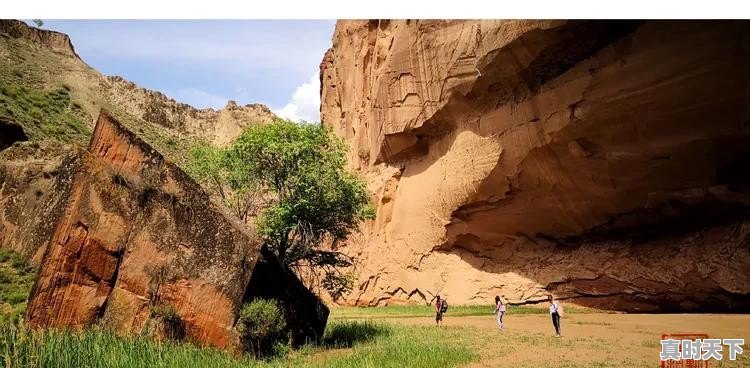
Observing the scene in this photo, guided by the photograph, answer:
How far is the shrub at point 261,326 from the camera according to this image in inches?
398

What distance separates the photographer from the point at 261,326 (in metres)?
10.2

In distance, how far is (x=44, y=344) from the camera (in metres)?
7.17

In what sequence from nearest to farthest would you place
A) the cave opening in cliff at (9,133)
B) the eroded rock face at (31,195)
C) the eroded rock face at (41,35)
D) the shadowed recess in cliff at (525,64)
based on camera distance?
the eroded rock face at (31,195) < the shadowed recess in cliff at (525,64) < the cave opening in cliff at (9,133) < the eroded rock face at (41,35)

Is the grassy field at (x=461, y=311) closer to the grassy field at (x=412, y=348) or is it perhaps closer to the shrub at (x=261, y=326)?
the grassy field at (x=412, y=348)

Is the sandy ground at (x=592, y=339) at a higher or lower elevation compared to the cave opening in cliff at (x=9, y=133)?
lower

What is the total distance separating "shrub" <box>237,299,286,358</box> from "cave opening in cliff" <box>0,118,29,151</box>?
860 inches

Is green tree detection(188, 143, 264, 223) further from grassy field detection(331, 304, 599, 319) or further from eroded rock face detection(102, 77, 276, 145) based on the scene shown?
eroded rock face detection(102, 77, 276, 145)

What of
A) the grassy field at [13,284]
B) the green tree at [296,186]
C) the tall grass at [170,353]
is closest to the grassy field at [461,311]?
the green tree at [296,186]

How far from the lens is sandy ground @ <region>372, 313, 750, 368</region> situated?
34.0ft

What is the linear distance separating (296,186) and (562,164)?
15.1 m

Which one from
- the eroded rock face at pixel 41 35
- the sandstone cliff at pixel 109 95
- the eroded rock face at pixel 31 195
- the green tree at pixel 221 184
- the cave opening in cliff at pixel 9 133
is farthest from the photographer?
the eroded rock face at pixel 41 35

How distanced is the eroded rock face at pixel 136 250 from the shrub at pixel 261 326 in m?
0.26

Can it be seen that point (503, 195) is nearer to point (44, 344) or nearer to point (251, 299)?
point (251, 299)

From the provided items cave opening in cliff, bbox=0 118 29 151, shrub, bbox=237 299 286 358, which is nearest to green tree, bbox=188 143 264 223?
shrub, bbox=237 299 286 358
